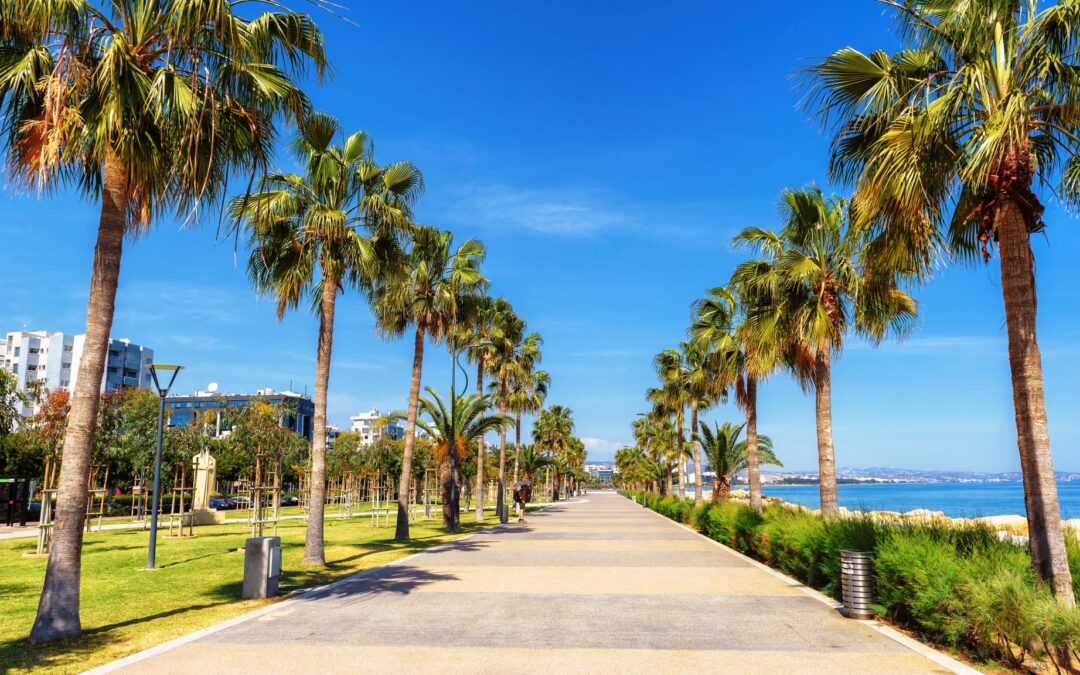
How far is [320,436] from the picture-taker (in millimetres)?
15586

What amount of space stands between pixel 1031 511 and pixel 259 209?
14.8 metres

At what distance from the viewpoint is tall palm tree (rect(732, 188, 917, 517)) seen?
1620cm

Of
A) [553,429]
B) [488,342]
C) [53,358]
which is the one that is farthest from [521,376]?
[53,358]

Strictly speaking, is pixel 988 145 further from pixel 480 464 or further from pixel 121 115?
pixel 480 464

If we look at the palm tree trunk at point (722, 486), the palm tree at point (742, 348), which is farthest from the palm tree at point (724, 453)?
the palm tree at point (742, 348)

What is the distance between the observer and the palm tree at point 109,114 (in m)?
8.17

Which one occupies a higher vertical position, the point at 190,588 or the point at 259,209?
the point at 259,209

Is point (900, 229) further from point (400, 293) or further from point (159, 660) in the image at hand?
point (400, 293)

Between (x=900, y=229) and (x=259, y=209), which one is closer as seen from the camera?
(x=900, y=229)

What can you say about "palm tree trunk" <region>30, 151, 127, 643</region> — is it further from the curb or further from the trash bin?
the curb

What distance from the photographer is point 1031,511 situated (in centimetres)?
788

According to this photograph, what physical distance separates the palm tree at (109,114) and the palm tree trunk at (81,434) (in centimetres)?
1

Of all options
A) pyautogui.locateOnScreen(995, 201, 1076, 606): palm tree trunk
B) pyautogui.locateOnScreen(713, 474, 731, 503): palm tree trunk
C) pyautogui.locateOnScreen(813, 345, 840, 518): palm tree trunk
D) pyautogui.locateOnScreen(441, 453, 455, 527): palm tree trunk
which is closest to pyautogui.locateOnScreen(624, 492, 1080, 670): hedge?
pyautogui.locateOnScreen(995, 201, 1076, 606): palm tree trunk

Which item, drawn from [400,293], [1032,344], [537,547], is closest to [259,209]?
[400,293]
